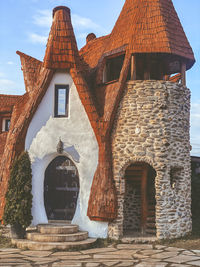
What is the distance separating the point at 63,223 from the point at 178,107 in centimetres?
595

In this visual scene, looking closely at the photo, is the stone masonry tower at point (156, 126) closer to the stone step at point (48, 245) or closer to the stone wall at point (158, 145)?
the stone wall at point (158, 145)

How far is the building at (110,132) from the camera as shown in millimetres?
11531

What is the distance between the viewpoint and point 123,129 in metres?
11.9

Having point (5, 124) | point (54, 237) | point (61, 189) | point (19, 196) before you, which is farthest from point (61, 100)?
point (5, 124)

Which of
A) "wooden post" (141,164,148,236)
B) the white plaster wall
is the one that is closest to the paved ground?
"wooden post" (141,164,148,236)

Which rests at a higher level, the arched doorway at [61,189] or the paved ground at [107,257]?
the arched doorway at [61,189]

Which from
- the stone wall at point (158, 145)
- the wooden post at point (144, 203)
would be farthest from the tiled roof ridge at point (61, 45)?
the wooden post at point (144, 203)

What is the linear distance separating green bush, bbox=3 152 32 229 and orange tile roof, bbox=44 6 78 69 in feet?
12.5

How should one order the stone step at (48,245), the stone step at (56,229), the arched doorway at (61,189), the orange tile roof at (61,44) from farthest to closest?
1. the orange tile roof at (61,44)
2. the arched doorway at (61,189)
3. the stone step at (56,229)
4. the stone step at (48,245)

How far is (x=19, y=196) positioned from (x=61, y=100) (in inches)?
156

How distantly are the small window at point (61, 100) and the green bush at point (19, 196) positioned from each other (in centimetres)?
231

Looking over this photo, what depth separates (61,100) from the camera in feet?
41.9

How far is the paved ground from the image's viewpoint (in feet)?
27.0

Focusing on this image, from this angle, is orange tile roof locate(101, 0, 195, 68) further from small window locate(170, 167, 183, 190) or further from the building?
small window locate(170, 167, 183, 190)
